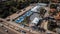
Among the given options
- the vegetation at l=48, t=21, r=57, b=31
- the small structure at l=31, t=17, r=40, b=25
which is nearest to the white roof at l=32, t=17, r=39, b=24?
the small structure at l=31, t=17, r=40, b=25

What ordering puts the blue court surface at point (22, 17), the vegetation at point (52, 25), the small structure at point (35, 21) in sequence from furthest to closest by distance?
the blue court surface at point (22, 17), the small structure at point (35, 21), the vegetation at point (52, 25)

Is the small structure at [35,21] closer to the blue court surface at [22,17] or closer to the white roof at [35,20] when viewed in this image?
the white roof at [35,20]

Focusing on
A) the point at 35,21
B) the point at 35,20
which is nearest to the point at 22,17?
the point at 35,20

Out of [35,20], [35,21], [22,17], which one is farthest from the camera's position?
[22,17]

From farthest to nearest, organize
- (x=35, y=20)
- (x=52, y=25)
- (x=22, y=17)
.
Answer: (x=22, y=17) < (x=35, y=20) < (x=52, y=25)

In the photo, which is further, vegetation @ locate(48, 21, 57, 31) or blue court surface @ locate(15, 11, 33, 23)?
blue court surface @ locate(15, 11, 33, 23)

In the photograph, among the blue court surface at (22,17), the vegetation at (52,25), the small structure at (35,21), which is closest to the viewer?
the vegetation at (52,25)

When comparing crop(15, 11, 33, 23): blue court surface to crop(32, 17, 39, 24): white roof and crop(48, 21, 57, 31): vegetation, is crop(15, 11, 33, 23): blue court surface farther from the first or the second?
crop(48, 21, 57, 31): vegetation

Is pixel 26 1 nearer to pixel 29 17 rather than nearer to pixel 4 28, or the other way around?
pixel 29 17

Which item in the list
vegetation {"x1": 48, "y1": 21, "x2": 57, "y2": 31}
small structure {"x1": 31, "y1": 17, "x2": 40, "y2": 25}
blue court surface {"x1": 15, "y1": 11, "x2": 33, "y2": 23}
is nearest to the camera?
vegetation {"x1": 48, "y1": 21, "x2": 57, "y2": 31}

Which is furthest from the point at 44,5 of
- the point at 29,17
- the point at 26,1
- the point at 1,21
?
the point at 1,21

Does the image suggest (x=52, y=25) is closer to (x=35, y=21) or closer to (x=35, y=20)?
(x=35, y=21)

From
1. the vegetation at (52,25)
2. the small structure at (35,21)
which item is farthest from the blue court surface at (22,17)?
the vegetation at (52,25)
